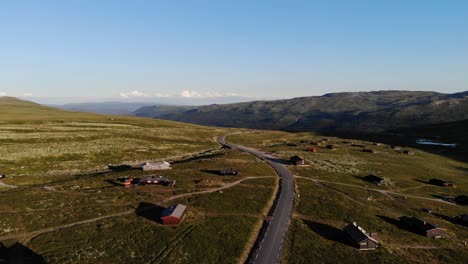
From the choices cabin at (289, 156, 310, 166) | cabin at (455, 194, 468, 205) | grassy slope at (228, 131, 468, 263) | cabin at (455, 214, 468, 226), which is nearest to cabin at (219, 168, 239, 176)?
grassy slope at (228, 131, 468, 263)

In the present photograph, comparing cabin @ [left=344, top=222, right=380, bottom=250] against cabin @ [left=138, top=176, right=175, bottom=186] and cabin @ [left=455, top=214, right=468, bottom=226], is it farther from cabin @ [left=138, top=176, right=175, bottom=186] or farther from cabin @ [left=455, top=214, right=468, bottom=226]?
cabin @ [left=138, top=176, right=175, bottom=186]

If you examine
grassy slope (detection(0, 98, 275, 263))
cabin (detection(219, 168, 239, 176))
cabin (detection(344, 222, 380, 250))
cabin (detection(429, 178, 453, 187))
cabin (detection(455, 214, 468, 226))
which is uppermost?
cabin (detection(219, 168, 239, 176))

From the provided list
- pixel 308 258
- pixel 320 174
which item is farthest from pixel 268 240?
pixel 320 174

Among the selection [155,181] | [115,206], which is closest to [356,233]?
[115,206]

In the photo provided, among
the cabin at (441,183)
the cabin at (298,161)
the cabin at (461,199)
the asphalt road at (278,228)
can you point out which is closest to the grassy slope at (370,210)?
the asphalt road at (278,228)

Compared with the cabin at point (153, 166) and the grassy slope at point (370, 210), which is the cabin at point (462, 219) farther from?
the cabin at point (153, 166)
